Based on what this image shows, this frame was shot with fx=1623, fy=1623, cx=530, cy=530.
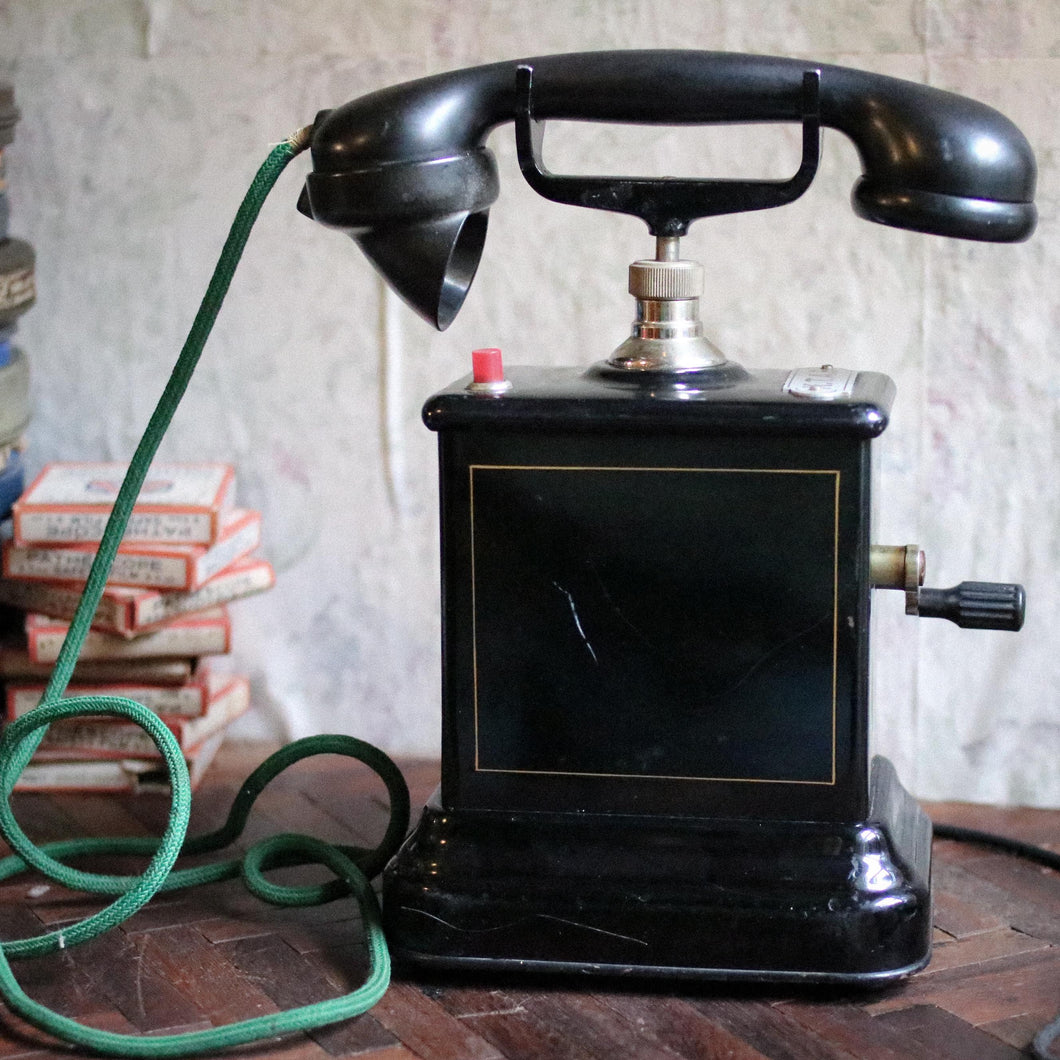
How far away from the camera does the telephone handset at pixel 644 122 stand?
0.98 metres

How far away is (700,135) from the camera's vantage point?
1.45 metres

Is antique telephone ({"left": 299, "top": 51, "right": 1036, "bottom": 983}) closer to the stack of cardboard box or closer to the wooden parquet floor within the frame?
the wooden parquet floor

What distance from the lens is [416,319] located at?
153cm

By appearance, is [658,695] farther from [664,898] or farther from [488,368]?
[488,368]

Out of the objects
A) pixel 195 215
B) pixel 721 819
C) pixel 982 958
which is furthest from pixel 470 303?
pixel 982 958

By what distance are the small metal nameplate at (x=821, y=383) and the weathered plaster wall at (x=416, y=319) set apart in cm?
37

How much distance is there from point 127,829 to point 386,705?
0.32 meters

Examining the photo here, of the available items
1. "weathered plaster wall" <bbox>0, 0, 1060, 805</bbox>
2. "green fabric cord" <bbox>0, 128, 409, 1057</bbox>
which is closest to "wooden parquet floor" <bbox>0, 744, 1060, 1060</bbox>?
"green fabric cord" <bbox>0, 128, 409, 1057</bbox>

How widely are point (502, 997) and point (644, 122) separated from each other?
1.88ft

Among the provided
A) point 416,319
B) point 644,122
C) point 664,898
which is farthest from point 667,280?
point 416,319

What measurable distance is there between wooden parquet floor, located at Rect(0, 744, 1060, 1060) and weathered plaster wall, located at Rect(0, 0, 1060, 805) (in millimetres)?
354

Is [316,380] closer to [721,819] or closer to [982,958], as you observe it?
[721,819]

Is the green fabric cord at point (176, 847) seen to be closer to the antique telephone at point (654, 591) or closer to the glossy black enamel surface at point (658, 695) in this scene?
the antique telephone at point (654, 591)

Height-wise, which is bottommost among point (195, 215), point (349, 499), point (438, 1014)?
point (438, 1014)
